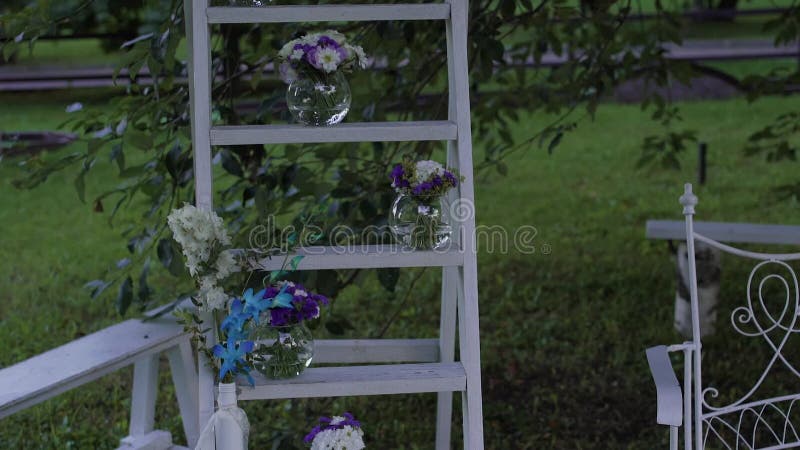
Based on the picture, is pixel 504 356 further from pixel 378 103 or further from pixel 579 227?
pixel 579 227

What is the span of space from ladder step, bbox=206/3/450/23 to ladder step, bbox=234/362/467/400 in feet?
2.79

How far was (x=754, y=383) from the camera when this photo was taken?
3824 mm

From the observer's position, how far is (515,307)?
4.80 metres

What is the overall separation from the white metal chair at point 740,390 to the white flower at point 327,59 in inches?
35.3

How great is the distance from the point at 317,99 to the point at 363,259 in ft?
1.37

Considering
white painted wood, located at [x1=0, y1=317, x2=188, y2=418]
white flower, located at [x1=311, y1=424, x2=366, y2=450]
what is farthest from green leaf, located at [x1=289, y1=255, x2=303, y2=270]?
white painted wood, located at [x1=0, y1=317, x2=188, y2=418]

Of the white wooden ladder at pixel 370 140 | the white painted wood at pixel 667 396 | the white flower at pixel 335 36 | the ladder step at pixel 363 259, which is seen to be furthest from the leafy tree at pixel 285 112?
the white painted wood at pixel 667 396

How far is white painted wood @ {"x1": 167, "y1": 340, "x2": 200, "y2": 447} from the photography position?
3.12 metres

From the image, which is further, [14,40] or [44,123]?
[44,123]

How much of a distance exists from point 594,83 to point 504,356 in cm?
126

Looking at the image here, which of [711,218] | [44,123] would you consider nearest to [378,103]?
[711,218]

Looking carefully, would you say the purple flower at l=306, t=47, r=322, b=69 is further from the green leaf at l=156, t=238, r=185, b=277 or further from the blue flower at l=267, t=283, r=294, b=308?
the green leaf at l=156, t=238, r=185, b=277

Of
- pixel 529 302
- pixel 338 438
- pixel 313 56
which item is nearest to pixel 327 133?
pixel 313 56

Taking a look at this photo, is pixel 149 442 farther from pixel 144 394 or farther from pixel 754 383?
pixel 754 383
